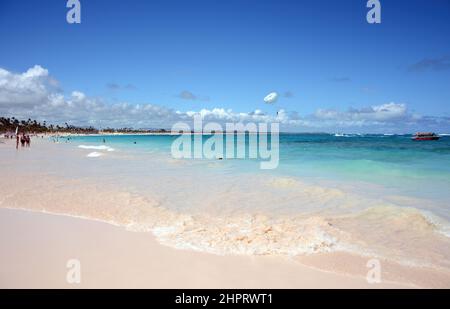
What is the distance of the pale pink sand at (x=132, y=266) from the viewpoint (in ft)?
14.6

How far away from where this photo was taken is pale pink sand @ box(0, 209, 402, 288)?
4453 millimetres

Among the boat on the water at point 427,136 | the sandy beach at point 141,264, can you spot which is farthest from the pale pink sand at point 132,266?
the boat on the water at point 427,136

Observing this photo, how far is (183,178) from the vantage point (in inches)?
597

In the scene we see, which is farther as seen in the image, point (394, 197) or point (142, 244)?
point (394, 197)

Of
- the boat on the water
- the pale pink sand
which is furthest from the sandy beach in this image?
the boat on the water

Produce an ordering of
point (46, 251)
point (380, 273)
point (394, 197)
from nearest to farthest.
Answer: point (380, 273) < point (46, 251) < point (394, 197)

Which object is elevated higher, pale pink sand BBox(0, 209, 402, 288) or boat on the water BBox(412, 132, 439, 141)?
boat on the water BBox(412, 132, 439, 141)

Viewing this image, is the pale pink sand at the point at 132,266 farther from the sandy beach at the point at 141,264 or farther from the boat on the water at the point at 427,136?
the boat on the water at the point at 427,136

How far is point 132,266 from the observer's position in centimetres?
489

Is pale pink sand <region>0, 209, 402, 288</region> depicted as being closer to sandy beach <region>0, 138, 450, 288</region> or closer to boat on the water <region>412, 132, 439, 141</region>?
sandy beach <region>0, 138, 450, 288</region>

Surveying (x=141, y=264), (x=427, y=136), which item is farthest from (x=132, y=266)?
(x=427, y=136)
